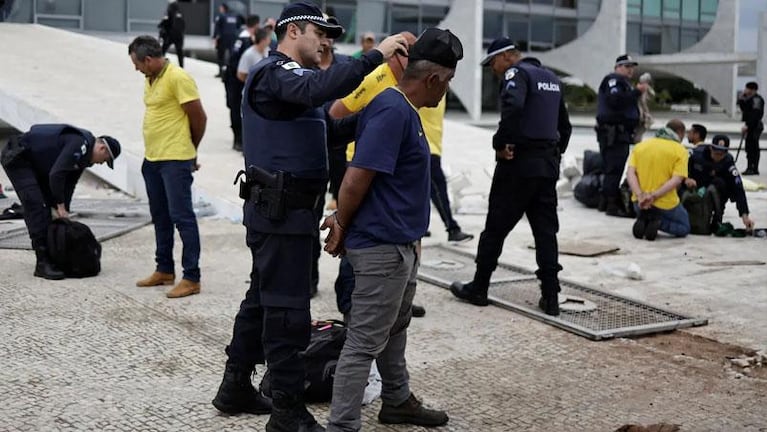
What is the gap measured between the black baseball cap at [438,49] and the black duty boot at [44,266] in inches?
159

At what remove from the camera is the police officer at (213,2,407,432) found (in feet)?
11.4

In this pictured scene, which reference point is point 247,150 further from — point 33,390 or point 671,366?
point 671,366

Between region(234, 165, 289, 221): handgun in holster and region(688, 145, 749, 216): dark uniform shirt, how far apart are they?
20.9 ft

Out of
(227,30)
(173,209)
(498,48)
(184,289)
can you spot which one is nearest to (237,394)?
(184,289)

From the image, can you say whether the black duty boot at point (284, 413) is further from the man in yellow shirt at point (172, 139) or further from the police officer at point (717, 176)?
the police officer at point (717, 176)

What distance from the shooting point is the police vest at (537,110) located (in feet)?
18.1

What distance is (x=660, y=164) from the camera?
8594mm

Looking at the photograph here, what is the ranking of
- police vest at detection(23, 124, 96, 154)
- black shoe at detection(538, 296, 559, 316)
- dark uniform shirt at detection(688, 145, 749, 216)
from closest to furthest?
black shoe at detection(538, 296, 559, 316) → police vest at detection(23, 124, 96, 154) → dark uniform shirt at detection(688, 145, 749, 216)

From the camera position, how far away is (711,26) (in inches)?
1793

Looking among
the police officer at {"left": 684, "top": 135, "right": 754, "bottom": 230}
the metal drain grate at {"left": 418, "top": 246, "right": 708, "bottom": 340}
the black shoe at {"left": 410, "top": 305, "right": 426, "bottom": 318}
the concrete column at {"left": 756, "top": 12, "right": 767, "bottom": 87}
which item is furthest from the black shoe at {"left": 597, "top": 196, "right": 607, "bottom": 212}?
the concrete column at {"left": 756, "top": 12, "right": 767, "bottom": 87}

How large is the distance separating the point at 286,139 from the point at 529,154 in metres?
2.37

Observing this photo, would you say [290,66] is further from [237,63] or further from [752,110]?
[752,110]

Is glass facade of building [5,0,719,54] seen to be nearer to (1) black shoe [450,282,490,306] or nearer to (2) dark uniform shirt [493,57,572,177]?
(1) black shoe [450,282,490,306]

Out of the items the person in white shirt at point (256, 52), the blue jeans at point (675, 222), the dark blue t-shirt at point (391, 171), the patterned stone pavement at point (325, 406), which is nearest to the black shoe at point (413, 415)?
the patterned stone pavement at point (325, 406)
